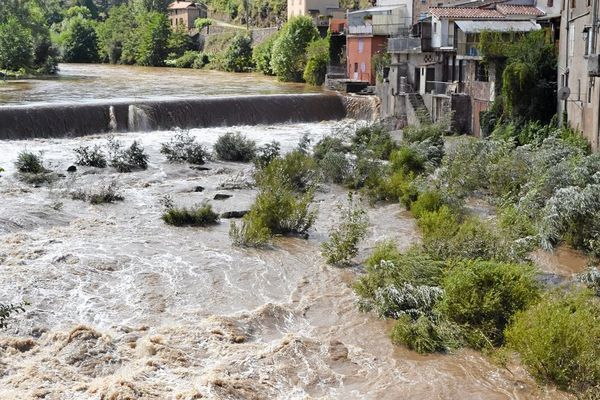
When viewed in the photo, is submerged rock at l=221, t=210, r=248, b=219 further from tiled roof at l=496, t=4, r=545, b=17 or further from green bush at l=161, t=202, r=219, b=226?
tiled roof at l=496, t=4, r=545, b=17

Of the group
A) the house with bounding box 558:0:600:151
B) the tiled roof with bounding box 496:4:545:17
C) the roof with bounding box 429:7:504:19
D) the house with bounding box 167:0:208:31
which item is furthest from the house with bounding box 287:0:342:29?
the house with bounding box 558:0:600:151

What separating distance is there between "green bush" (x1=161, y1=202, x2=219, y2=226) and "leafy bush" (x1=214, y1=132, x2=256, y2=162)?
927 centimetres

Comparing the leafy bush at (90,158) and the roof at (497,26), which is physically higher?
the roof at (497,26)

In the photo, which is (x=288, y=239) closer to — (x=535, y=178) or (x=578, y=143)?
(x=535, y=178)

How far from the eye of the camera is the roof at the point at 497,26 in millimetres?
34259

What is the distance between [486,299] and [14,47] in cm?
5579

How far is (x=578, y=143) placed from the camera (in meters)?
24.2

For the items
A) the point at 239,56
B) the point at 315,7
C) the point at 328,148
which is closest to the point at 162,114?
the point at 328,148

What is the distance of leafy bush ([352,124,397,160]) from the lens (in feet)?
94.0

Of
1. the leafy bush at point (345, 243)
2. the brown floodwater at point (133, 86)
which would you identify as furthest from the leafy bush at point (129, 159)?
the brown floodwater at point (133, 86)

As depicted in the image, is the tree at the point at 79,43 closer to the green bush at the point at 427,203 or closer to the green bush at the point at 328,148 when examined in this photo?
the green bush at the point at 328,148

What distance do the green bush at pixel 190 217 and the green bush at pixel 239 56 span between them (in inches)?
1998

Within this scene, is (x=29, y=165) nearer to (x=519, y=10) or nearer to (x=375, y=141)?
(x=375, y=141)

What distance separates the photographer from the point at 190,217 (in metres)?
20.4
